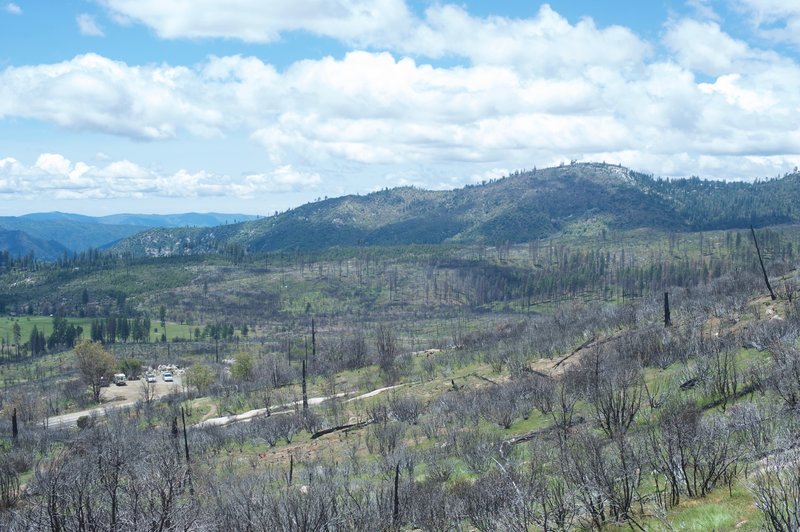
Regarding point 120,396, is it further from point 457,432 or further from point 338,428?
point 457,432

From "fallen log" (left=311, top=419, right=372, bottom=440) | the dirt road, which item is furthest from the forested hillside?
the dirt road

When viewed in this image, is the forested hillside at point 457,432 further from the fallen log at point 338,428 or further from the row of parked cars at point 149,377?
the row of parked cars at point 149,377

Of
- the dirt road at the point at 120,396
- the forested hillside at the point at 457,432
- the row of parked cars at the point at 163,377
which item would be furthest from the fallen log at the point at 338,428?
the row of parked cars at the point at 163,377

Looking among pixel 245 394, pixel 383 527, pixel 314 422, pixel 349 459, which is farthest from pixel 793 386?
pixel 245 394

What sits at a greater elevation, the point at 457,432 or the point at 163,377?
the point at 457,432

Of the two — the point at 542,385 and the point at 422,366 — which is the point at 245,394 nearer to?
the point at 422,366

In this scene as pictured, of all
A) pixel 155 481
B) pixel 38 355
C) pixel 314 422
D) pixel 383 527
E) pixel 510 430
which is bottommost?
pixel 38 355

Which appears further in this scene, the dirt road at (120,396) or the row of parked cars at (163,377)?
the row of parked cars at (163,377)

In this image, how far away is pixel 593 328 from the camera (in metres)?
71.9

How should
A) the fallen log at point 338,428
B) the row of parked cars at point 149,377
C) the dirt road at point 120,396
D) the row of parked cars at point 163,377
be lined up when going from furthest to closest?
the row of parked cars at point 163,377 → the row of parked cars at point 149,377 → the dirt road at point 120,396 → the fallen log at point 338,428

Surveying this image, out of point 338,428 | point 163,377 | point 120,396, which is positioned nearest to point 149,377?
point 163,377

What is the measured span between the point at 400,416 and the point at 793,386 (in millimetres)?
32741

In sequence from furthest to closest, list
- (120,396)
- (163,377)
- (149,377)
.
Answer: (163,377) < (149,377) < (120,396)

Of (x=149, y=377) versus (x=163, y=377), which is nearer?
(x=149, y=377)
